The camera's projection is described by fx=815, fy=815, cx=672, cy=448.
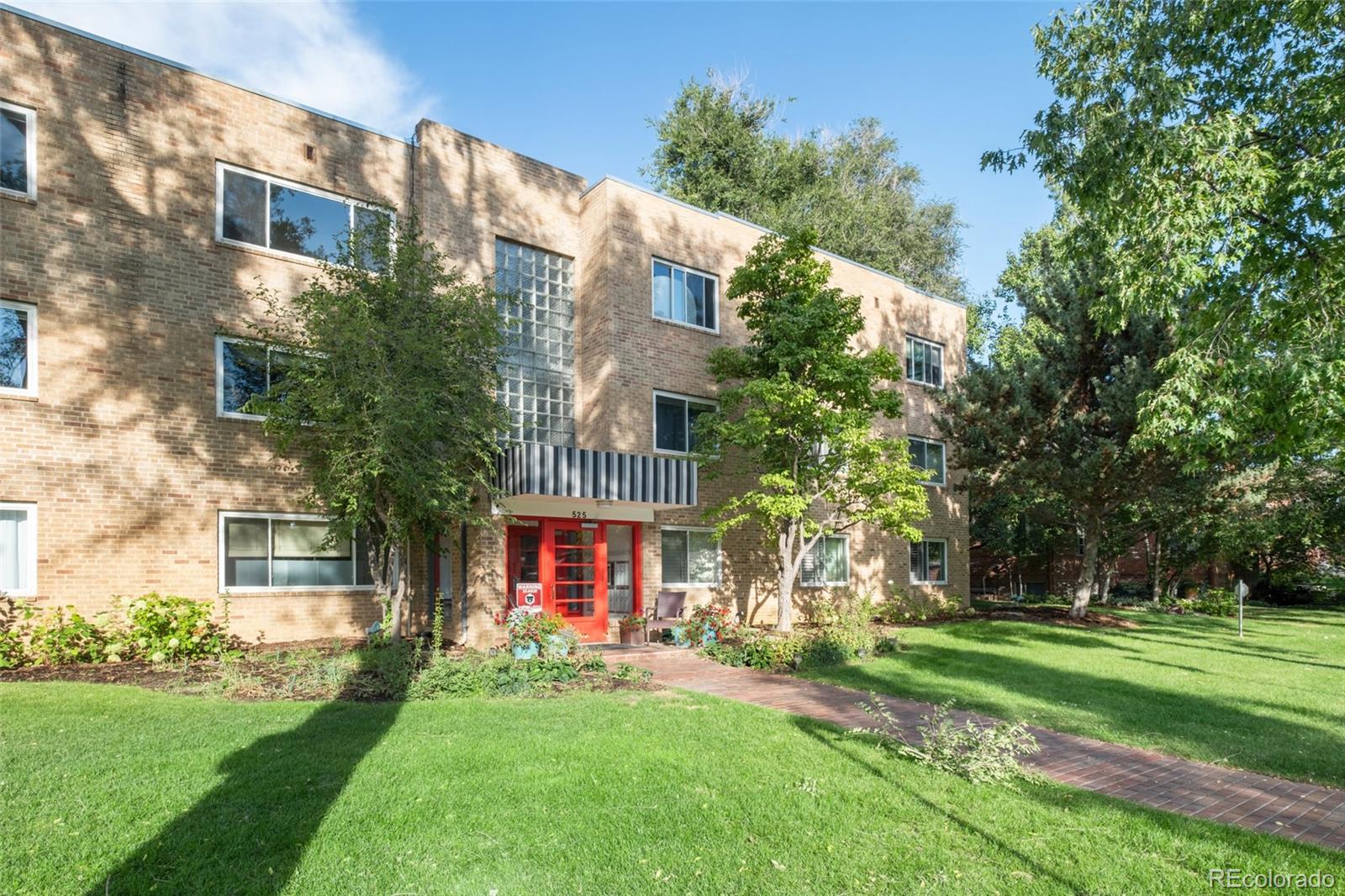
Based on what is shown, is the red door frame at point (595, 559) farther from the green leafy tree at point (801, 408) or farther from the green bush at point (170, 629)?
the green bush at point (170, 629)

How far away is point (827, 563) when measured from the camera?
20.4 metres

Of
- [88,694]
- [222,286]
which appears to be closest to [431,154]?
[222,286]

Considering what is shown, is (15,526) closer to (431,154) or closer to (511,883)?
(431,154)

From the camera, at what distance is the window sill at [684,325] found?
1711 cm

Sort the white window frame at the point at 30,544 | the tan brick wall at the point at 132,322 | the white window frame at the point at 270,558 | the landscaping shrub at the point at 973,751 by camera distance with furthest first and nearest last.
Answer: the white window frame at the point at 270,558 → the tan brick wall at the point at 132,322 → the white window frame at the point at 30,544 → the landscaping shrub at the point at 973,751

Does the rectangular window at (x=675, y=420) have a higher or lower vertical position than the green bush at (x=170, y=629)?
higher

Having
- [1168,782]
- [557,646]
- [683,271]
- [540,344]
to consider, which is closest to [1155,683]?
[1168,782]

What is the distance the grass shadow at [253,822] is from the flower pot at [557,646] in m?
4.24

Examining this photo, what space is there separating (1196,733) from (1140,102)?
7605 mm

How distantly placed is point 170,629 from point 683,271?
1163 centimetres

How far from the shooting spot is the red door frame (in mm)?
14430

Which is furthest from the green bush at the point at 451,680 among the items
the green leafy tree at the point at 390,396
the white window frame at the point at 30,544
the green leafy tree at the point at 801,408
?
the green leafy tree at the point at 801,408

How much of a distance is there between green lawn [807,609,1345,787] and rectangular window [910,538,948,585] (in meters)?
3.88

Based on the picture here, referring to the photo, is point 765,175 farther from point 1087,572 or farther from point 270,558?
point 270,558
